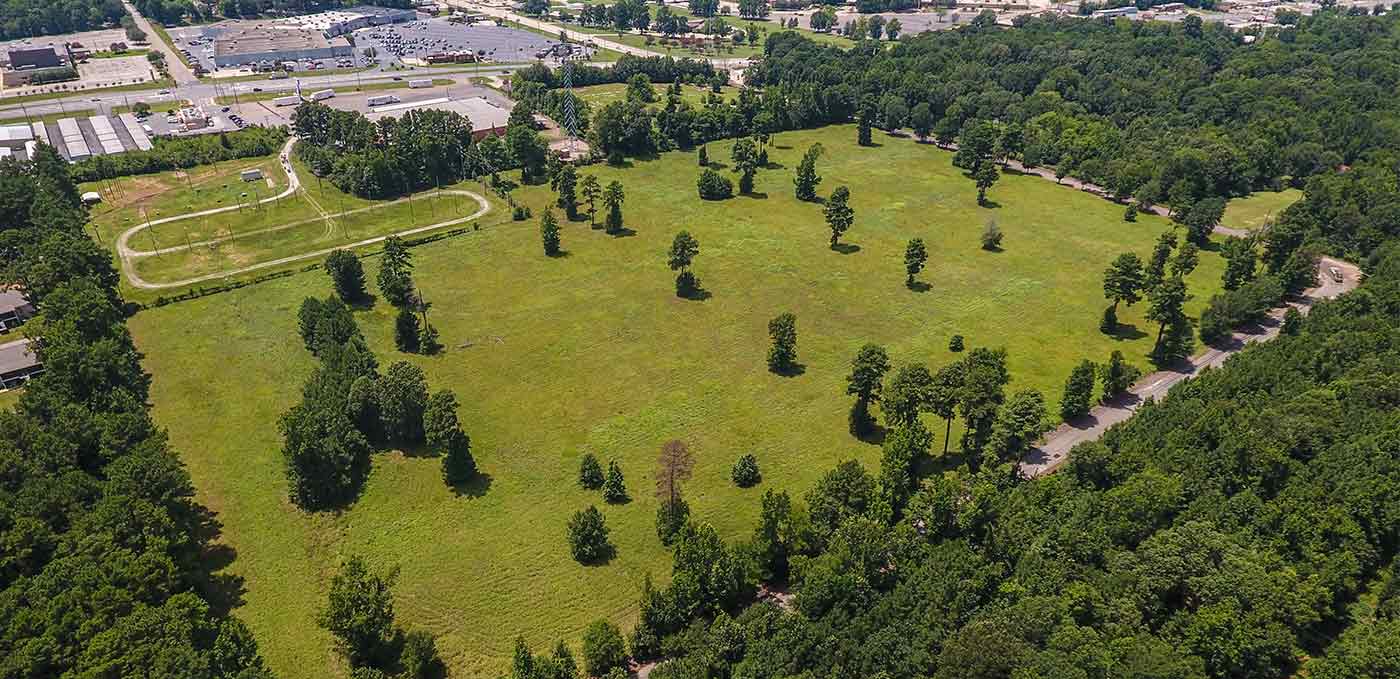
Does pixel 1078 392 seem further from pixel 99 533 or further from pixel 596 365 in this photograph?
pixel 99 533

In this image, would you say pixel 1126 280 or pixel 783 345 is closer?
pixel 783 345

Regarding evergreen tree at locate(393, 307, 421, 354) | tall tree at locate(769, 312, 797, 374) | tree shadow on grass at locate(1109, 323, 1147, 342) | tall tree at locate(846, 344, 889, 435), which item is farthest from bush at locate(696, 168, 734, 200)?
tree shadow on grass at locate(1109, 323, 1147, 342)

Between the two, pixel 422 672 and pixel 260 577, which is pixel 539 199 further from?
pixel 422 672

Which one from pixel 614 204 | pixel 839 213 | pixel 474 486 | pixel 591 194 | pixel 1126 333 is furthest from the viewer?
pixel 591 194

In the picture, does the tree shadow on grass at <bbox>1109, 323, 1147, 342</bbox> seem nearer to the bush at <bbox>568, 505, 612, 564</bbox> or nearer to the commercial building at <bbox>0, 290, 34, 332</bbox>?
the bush at <bbox>568, 505, 612, 564</bbox>

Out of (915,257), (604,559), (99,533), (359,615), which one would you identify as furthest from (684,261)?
(99,533)

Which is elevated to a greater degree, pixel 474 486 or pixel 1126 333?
pixel 1126 333

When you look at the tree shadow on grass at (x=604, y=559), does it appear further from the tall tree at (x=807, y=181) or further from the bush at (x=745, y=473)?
the tall tree at (x=807, y=181)
